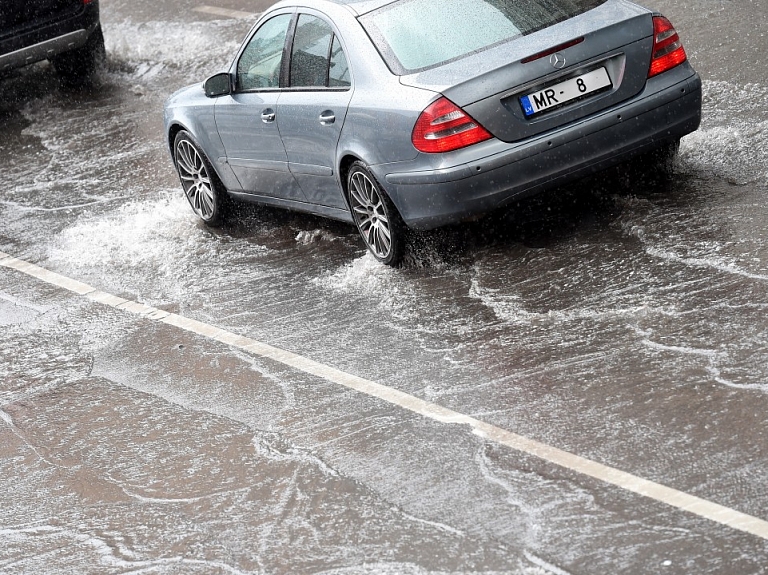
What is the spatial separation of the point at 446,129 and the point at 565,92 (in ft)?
2.26

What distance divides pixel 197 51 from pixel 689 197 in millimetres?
8517

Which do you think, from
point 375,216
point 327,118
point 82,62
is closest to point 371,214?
point 375,216

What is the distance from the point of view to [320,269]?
7824 millimetres

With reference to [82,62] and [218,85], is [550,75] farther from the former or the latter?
[82,62]

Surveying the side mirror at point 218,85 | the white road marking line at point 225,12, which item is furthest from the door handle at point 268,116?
the white road marking line at point 225,12

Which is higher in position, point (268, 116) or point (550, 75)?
point (550, 75)

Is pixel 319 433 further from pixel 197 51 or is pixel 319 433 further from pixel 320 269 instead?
pixel 197 51

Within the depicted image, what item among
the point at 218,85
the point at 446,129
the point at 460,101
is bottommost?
the point at 218,85

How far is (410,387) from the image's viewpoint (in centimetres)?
582

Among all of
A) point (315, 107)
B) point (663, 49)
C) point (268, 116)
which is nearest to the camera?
point (663, 49)

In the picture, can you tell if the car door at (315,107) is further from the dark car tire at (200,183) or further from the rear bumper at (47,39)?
the rear bumper at (47,39)

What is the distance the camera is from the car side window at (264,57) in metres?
7.97

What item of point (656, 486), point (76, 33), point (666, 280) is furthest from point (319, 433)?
point (76, 33)

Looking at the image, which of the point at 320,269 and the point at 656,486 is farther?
the point at 320,269
